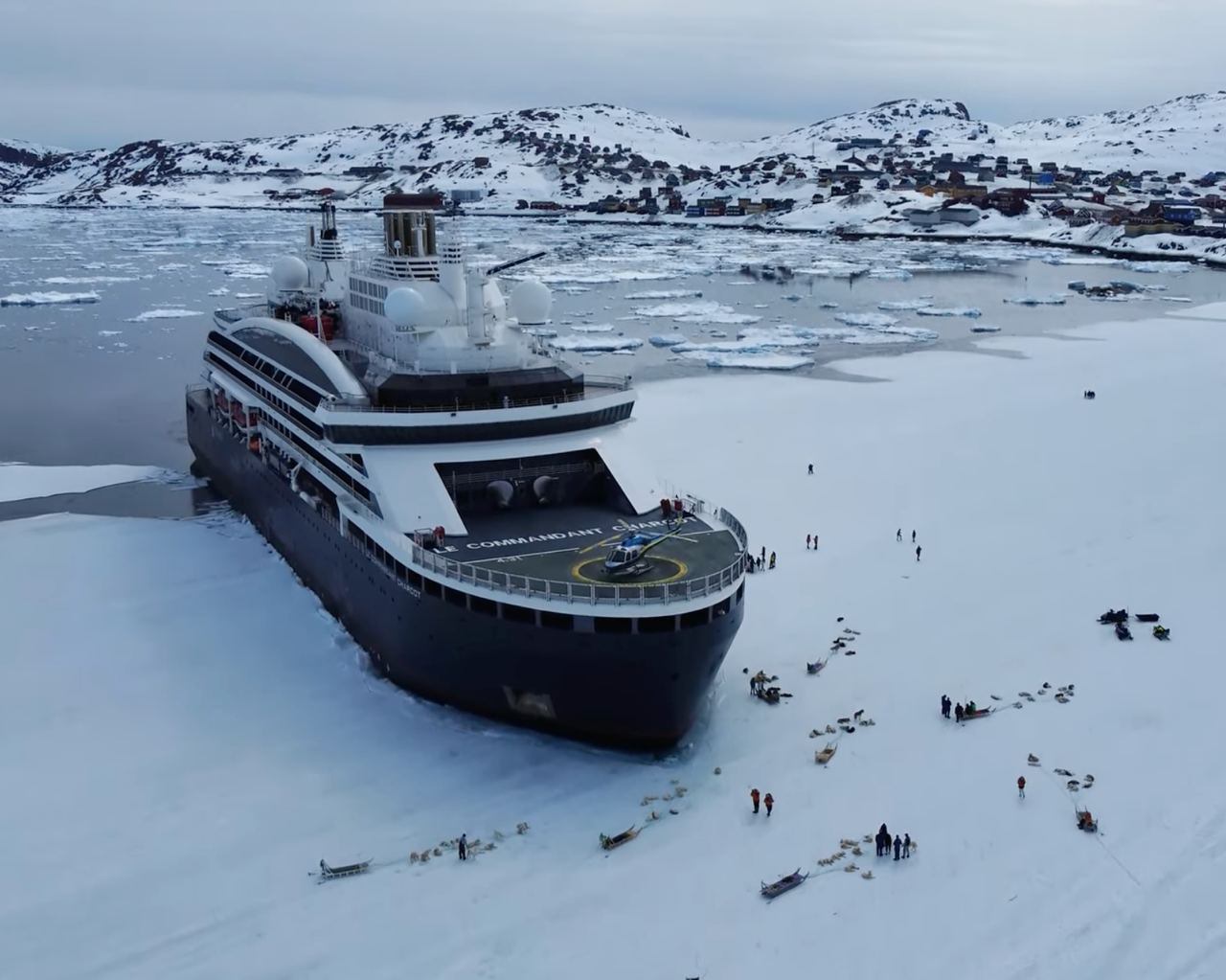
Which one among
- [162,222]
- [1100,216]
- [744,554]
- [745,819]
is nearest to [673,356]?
[744,554]

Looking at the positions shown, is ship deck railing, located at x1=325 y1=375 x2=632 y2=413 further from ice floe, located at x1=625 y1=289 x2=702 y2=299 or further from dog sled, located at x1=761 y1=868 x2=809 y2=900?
ice floe, located at x1=625 y1=289 x2=702 y2=299

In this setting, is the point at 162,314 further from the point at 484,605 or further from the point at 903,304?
the point at 484,605

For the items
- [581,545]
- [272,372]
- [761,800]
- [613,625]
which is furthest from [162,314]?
[761,800]

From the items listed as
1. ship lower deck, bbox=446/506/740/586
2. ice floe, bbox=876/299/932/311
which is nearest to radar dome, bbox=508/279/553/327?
ship lower deck, bbox=446/506/740/586

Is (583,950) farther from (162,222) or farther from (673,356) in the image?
(162,222)

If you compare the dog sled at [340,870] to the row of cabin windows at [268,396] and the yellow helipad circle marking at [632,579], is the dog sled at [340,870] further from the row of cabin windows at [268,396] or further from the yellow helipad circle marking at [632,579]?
the row of cabin windows at [268,396]

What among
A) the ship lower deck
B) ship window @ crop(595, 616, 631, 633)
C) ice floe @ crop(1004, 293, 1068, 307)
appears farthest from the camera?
ice floe @ crop(1004, 293, 1068, 307)
